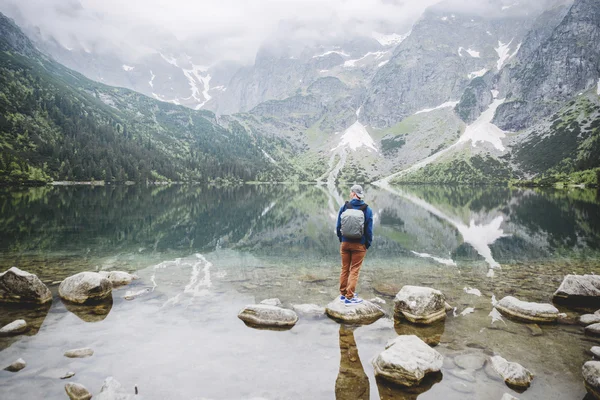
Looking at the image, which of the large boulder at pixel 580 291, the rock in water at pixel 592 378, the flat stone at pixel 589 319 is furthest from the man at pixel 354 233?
the large boulder at pixel 580 291

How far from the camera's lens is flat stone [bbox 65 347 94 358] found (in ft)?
31.9

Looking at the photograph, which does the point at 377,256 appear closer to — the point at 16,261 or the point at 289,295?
the point at 289,295

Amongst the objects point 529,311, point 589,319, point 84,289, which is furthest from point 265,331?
point 589,319

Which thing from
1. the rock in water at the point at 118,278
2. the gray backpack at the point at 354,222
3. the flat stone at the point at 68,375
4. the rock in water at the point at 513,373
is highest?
the gray backpack at the point at 354,222

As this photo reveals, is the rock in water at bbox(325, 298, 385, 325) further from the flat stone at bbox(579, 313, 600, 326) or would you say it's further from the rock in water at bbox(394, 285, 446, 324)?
the flat stone at bbox(579, 313, 600, 326)

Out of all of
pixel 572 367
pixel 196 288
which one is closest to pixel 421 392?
pixel 572 367

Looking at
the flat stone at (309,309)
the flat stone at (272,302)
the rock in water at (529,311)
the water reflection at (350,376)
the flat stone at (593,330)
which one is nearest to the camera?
the water reflection at (350,376)

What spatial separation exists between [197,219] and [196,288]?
33.1 meters

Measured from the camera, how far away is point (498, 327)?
12328mm

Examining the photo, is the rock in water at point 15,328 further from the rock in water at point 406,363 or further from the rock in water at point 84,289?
the rock in water at point 406,363

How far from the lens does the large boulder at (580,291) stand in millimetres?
15078

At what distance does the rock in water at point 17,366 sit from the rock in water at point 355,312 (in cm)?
964

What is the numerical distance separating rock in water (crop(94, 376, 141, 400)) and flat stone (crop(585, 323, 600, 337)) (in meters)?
14.3

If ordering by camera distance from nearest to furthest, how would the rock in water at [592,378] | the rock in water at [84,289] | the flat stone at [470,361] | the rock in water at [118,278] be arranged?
the rock in water at [592,378] < the flat stone at [470,361] < the rock in water at [84,289] < the rock in water at [118,278]
